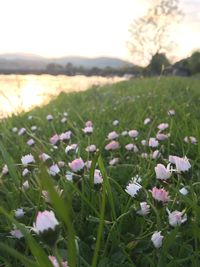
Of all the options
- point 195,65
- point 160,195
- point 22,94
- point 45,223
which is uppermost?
point 45,223

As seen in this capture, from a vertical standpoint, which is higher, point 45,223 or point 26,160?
point 45,223

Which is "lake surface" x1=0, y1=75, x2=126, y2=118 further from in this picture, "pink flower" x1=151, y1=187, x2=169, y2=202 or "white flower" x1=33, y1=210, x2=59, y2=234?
"white flower" x1=33, y1=210, x2=59, y2=234

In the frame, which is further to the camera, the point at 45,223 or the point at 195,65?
the point at 195,65

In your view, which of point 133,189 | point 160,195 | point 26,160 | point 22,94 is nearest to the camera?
point 160,195

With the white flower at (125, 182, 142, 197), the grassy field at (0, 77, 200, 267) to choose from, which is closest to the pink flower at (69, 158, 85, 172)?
the grassy field at (0, 77, 200, 267)

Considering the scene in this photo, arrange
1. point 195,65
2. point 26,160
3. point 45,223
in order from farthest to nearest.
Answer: point 195,65
point 26,160
point 45,223

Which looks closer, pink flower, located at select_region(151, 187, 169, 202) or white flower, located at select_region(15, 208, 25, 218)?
pink flower, located at select_region(151, 187, 169, 202)

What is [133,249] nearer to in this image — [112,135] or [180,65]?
[112,135]

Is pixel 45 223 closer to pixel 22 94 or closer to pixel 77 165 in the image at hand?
pixel 77 165

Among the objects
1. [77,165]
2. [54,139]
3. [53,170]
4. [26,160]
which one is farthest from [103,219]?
[54,139]

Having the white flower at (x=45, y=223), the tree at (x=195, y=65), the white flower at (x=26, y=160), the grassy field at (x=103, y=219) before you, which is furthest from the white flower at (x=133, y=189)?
the tree at (x=195, y=65)

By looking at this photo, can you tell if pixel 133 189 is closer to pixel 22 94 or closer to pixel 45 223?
pixel 45 223
